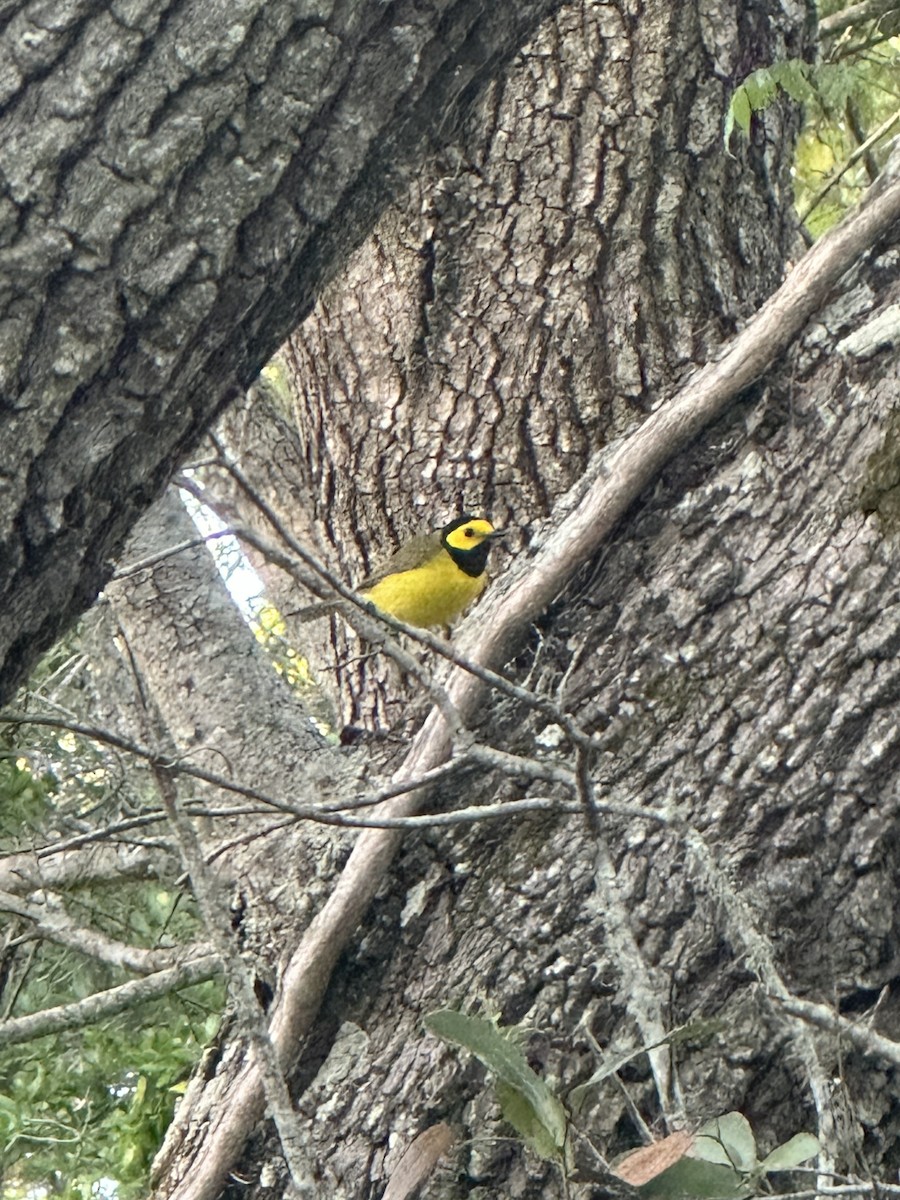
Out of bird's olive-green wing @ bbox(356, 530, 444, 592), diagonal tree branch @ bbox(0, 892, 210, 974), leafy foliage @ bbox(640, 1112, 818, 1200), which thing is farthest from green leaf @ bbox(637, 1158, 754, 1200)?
bird's olive-green wing @ bbox(356, 530, 444, 592)

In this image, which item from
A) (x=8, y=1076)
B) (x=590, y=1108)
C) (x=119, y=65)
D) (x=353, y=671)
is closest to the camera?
(x=119, y=65)

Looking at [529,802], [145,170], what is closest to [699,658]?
[529,802]

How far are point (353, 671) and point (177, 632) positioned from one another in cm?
45

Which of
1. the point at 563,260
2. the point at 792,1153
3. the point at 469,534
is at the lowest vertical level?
the point at 792,1153

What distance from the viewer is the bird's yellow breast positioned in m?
4.32

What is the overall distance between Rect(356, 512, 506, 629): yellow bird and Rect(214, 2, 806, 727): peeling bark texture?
16 centimetres

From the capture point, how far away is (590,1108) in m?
2.33

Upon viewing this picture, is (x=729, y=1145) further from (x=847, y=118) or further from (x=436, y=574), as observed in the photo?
(x=847, y=118)

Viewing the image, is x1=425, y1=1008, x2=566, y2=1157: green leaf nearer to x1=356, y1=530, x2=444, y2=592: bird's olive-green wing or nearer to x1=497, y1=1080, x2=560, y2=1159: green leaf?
x1=497, y1=1080, x2=560, y2=1159: green leaf

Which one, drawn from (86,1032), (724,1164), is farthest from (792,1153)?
(86,1032)

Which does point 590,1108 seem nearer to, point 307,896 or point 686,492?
point 307,896

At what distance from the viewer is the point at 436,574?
4.61 metres

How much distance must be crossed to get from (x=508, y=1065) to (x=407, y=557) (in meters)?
2.28

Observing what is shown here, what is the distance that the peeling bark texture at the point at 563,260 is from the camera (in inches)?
126
